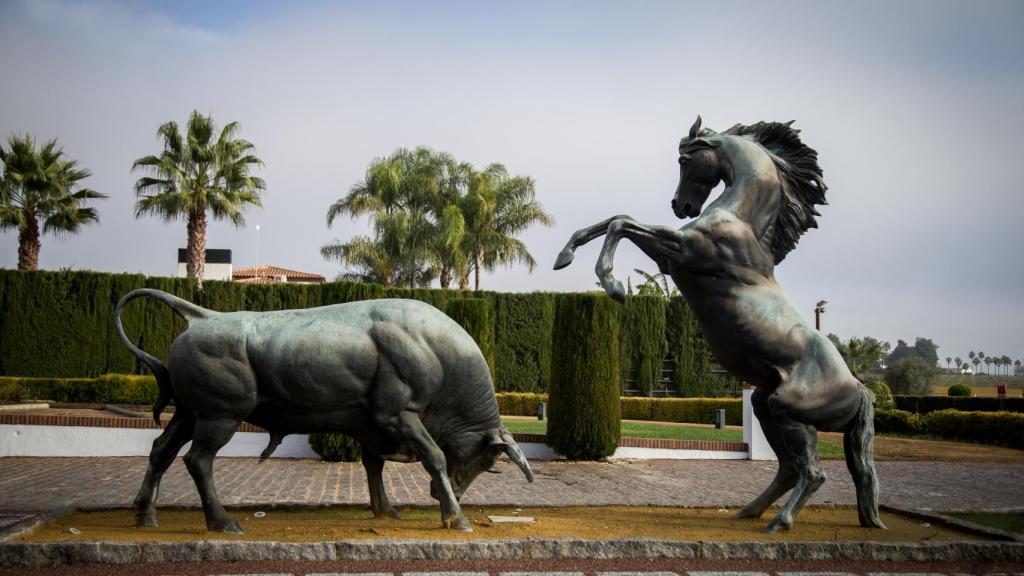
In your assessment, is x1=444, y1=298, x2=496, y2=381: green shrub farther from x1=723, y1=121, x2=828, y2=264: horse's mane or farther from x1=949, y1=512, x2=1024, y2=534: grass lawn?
x1=949, y1=512, x2=1024, y2=534: grass lawn

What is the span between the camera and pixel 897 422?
23.0 m

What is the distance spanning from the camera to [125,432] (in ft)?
44.0

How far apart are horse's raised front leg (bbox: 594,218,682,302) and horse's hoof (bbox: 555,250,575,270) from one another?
0.69 feet

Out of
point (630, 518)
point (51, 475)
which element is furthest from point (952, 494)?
point (51, 475)

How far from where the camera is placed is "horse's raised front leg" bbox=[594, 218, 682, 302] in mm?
6289

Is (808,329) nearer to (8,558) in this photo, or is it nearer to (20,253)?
(8,558)

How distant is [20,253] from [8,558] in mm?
24960

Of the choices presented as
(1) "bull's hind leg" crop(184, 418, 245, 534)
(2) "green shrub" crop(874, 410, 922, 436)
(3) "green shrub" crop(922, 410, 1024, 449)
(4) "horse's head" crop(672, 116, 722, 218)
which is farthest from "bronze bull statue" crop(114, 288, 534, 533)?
(2) "green shrub" crop(874, 410, 922, 436)

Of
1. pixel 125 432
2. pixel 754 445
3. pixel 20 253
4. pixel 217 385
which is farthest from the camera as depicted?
pixel 20 253

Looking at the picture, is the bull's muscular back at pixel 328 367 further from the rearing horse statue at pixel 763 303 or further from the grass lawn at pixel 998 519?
the grass lawn at pixel 998 519

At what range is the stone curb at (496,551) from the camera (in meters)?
5.15

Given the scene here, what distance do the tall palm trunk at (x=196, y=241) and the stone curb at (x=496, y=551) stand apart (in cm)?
2471

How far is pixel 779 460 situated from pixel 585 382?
7.02 metres

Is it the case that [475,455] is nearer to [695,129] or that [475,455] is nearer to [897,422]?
[695,129]
